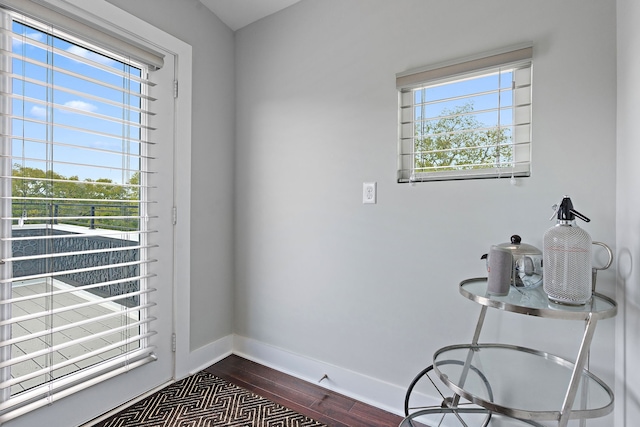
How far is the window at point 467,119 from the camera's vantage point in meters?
1.41

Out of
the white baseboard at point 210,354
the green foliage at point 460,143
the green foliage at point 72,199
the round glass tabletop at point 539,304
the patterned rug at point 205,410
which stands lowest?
the patterned rug at point 205,410

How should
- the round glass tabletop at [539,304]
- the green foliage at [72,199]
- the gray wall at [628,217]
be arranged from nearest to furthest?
the round glass tabletop at [539,304], the gray wall at [628,217], the green foliage at [72,199]

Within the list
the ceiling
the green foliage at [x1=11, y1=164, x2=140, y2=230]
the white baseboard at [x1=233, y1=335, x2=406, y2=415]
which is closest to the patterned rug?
the white baseboard at [x1=233, y1=335, x2=406, y2=415]

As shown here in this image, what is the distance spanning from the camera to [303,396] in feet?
6.07

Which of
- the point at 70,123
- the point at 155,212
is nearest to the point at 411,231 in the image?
the point at 155,212

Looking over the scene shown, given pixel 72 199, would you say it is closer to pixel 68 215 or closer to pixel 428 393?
pixel 68 215

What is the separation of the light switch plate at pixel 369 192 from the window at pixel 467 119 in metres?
0.15

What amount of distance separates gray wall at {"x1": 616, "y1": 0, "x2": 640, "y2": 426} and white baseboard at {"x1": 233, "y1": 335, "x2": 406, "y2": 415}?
3.01ft

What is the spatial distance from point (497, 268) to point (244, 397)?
1557mm

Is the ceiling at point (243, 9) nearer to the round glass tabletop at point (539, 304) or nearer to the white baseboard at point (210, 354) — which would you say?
the round glass tabletop at point (539, 304)

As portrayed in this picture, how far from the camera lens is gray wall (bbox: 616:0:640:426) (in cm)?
103

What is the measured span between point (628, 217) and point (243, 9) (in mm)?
2371

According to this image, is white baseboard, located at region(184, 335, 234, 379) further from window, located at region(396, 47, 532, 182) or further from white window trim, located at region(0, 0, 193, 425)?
window, located at region(396, 47, 532, 182)

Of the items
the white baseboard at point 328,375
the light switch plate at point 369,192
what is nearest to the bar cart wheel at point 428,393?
the white baseboard at point 328,375
